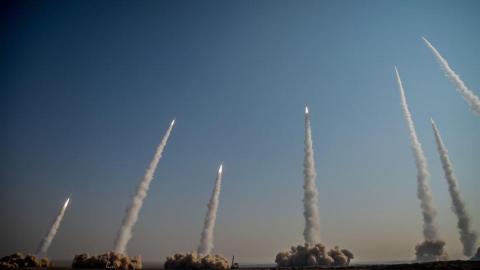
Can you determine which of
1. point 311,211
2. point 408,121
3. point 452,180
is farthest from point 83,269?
point 452,180

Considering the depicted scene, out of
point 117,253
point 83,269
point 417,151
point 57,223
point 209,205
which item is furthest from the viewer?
point 417,151

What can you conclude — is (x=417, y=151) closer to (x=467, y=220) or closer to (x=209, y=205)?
(x=467, y=220)

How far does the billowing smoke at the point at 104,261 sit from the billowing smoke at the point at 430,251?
7866 centimetres

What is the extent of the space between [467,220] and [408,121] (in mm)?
36990

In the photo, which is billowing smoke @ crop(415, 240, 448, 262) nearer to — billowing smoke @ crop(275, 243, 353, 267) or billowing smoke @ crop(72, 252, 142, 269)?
billowing smoke @ crop(275, 243, 353, 267)

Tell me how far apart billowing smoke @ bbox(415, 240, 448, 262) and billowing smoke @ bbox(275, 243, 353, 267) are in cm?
2349

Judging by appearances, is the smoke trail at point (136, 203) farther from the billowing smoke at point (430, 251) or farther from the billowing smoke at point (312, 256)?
the billowing smoke at point (430, 251)

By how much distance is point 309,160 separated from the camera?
93250 mm

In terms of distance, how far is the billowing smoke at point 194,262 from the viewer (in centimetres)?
7088

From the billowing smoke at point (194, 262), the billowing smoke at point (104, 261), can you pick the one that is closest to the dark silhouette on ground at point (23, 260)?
the billowing smoke at point (104, 261)

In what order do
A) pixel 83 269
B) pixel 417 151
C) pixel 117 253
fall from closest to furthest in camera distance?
pixel 83 269 → pixel 117 253 → pixel 417 151

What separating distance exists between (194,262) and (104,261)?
19379 millimetres

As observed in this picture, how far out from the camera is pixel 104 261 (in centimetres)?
7019

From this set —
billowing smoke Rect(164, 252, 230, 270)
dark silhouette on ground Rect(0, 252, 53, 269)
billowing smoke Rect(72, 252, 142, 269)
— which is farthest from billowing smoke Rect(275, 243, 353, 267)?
dark silhouette on ground Rect(0, 252, 53, 269)
